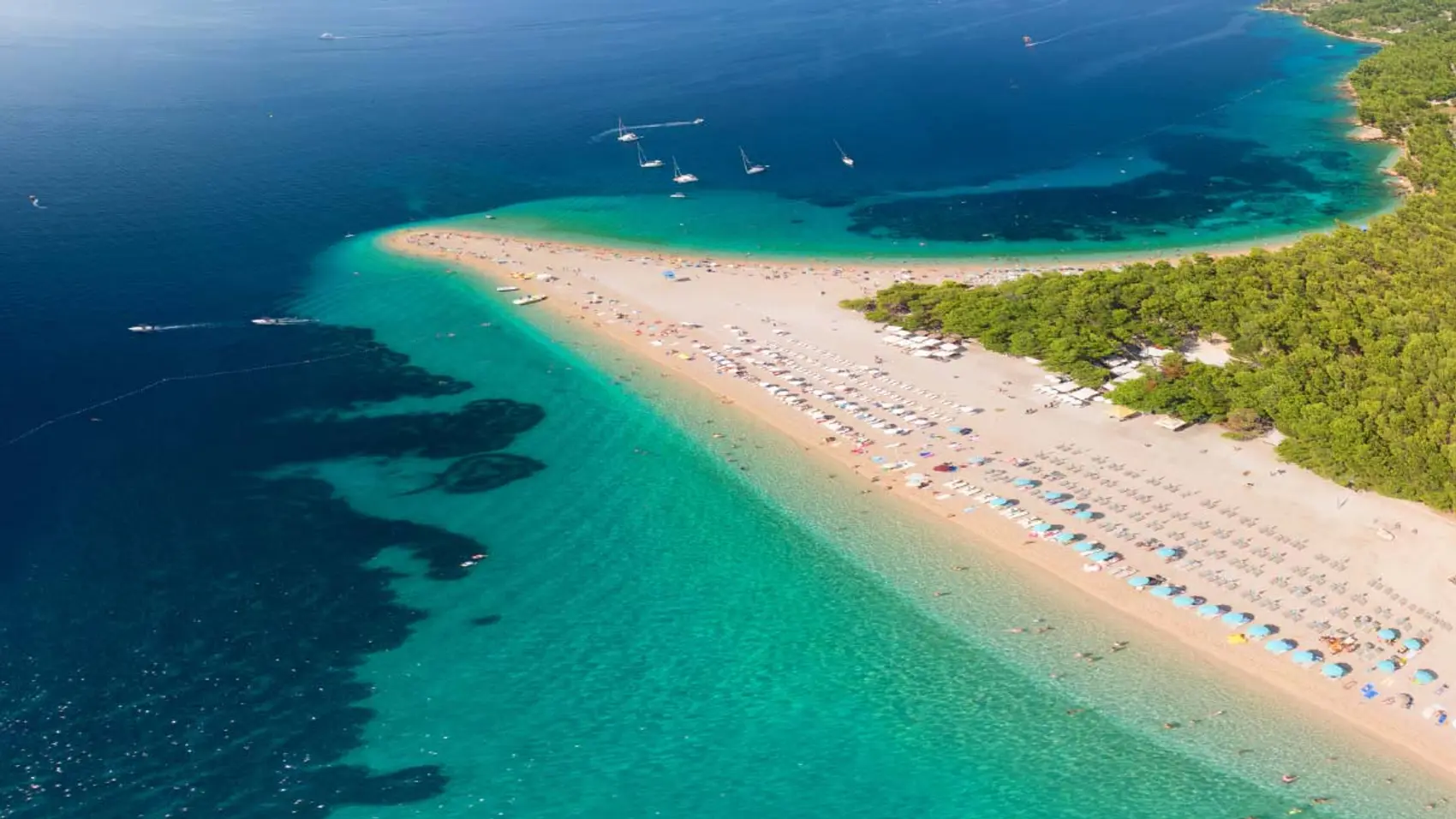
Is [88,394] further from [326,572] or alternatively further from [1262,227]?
[1262,227]

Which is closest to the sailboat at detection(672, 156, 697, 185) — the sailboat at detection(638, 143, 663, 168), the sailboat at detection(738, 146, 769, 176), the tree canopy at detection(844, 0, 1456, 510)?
the sailboat at detection(638, 143, 663, 168)

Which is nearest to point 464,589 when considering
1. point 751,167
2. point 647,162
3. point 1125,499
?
point 1125,499

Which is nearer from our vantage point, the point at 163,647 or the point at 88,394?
the point at 163,647

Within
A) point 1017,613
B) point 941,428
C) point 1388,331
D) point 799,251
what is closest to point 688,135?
point 799,251

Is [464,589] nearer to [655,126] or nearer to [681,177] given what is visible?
[681,177]

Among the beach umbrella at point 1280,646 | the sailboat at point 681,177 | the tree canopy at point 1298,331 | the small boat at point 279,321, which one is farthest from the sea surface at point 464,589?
the tree canopy at point 1298,331

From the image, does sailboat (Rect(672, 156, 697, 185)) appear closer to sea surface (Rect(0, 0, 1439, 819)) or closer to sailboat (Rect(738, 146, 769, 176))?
sailboat (Rect(738, 146, 769, 176))
